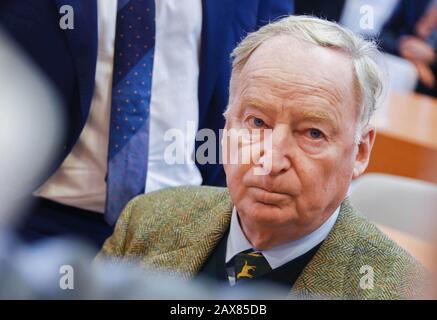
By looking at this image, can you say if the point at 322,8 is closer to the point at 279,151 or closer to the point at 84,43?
the point at 279,151

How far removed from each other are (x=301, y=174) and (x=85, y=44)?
1.53ft

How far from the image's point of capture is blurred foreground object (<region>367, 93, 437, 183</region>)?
1.39m

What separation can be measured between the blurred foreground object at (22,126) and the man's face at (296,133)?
1.26 feet

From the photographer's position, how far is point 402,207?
57.4 inches

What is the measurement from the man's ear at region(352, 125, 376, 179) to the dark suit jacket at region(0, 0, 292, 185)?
254 mm

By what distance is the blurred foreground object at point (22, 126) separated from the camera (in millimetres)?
1285

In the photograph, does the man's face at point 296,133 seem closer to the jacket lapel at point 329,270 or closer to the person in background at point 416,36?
the jacket lapel at point 329,270

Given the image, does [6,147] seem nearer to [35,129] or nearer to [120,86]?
[35,129]

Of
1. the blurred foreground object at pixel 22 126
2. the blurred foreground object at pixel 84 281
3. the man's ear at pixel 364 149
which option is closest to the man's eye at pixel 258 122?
the man's ear at pixel 364 149

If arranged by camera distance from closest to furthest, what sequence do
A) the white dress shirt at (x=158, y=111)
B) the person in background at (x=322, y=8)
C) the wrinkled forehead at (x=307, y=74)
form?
the wrinkled forehead at (x=307, y=74), the person in background at (x=322, y=8), the white dress shirt at (x=158, y=111)

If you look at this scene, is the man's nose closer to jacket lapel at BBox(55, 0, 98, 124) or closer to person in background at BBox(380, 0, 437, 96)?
person in background at BBox(380, 0, 437, 96)
